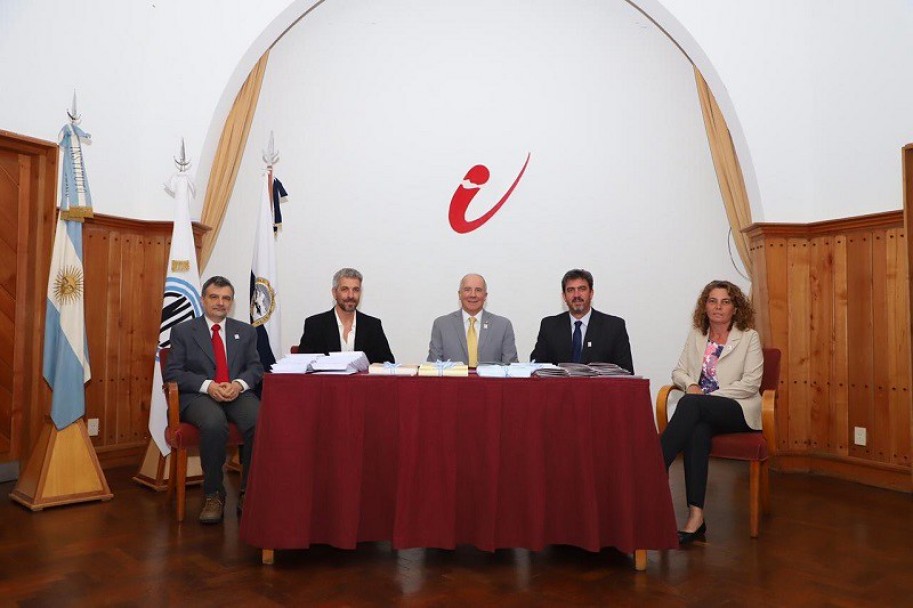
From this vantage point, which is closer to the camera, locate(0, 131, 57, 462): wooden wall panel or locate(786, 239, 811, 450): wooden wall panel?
locate(0, 131, 57, 462): wooden wall panel

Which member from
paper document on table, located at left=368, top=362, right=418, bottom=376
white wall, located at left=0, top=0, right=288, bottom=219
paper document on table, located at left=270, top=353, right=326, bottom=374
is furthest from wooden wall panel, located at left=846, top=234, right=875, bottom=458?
white wall, located at left=0, top=0, right=288, bottom=219

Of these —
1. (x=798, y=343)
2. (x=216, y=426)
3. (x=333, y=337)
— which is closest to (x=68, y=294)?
(x=216, y=426)

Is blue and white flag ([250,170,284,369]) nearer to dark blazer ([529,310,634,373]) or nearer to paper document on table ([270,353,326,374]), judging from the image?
paper document on table ([270,353,326,374])

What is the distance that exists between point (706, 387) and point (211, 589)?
268 cm

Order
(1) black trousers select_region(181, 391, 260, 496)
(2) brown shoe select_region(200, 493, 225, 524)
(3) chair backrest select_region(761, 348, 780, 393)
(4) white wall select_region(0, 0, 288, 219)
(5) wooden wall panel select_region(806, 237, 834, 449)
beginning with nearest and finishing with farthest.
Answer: (2) brown shoe select_region(200, 493, 225, 524) → (1) black trousers select_region(181, 391, 260, 496) → (3) chair backrest select_region(761, 348, 780, 393) → (4) white wall select_region(0, 0, 288, 219) → (5) wooden wall panel select_region(806, 237, 834, 449)

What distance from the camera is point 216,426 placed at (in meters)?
3.60

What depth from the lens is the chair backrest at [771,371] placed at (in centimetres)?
381

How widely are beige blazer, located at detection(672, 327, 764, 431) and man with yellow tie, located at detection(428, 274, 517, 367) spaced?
1.04 m

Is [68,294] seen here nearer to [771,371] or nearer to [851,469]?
[771,371]

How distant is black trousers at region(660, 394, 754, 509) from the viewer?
3.40 metres

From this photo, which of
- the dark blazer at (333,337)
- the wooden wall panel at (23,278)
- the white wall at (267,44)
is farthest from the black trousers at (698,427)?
the wooden wall panel at (23,278)

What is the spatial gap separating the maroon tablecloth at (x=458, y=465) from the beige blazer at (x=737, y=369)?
1029 mm

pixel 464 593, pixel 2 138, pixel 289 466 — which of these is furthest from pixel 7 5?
pixel 464 593

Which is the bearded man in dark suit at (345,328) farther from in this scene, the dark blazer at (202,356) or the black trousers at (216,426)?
the black trousers at (216,426)
